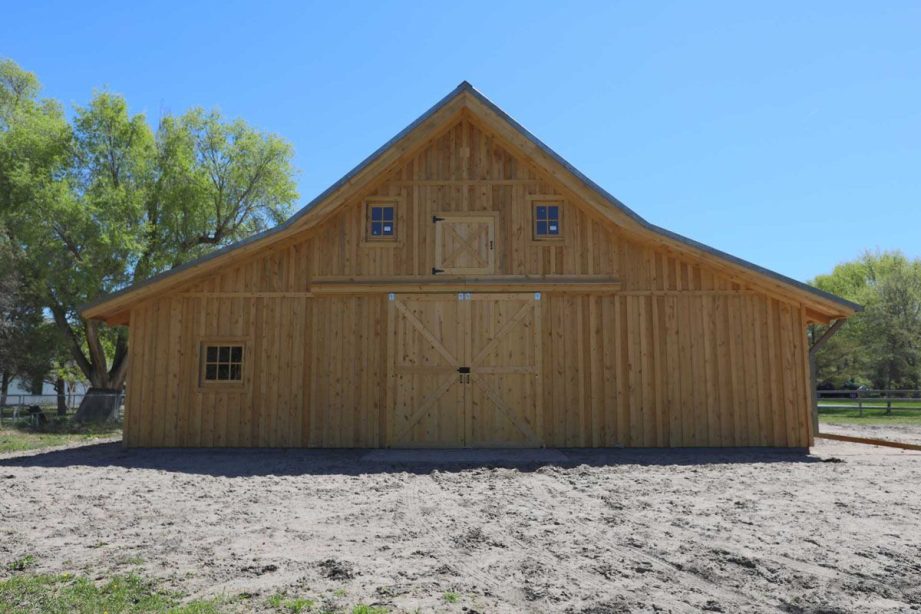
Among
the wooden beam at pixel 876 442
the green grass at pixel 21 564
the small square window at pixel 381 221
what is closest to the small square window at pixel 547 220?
the small square window at pixel 381 221

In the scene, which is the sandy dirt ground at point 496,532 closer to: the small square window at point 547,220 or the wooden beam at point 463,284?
the wooden beam at point 463,284

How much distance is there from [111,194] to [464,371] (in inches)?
621

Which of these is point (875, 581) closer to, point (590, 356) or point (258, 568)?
point (258, 568)

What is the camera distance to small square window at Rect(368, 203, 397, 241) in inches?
465

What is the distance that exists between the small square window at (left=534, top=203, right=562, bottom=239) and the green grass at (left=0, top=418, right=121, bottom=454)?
34.9ft

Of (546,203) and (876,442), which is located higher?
(546,203)

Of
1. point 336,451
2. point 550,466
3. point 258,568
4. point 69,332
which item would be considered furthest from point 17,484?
point 69,332

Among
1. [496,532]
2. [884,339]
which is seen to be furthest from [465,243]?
[884,339]

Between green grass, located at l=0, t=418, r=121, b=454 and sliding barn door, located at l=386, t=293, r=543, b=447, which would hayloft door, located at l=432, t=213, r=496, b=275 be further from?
green grass, located at l=0, t=418, r=121, b=454

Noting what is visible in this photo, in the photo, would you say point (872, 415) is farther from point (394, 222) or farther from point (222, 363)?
point (222, 363)

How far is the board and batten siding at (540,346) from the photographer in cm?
1123

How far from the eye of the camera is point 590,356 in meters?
11.4

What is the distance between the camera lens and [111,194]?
68.6 feet

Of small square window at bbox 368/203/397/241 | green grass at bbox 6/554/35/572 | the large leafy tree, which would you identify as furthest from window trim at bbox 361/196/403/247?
the large leafy tree
